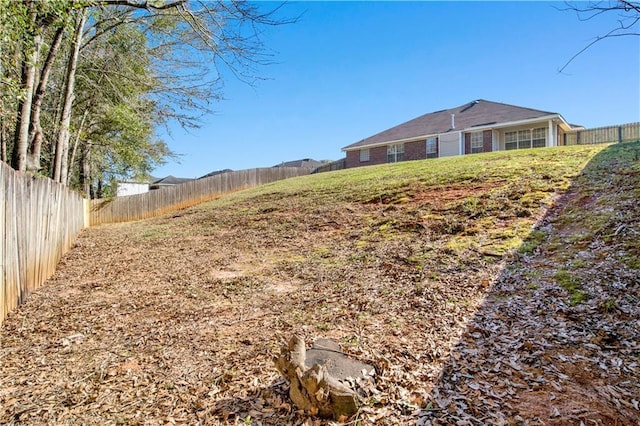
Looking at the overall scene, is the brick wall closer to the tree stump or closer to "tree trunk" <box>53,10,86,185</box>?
"tree trunk" <box>53,10,86,185</box>

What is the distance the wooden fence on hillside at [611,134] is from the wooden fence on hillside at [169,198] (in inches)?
673

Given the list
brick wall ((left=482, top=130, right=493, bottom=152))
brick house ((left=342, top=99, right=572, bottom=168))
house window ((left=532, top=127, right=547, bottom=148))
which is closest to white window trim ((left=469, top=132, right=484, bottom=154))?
brick house ((left=342, top=99, right=572, bottom=168))

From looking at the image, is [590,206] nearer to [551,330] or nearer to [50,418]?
[551,330]

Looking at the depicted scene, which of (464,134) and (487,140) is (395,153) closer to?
(464,134)

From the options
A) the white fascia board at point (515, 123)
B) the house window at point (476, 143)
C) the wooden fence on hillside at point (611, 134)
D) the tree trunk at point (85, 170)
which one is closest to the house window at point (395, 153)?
the white fascia board at point (515, 123)

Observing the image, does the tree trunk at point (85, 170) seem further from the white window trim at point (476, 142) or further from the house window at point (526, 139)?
the house window at point (526, 139)

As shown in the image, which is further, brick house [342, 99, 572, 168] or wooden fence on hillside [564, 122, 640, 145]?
brick house [342, 99, 572, 168]

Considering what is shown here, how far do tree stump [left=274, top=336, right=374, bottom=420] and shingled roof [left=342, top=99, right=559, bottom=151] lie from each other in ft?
62.6

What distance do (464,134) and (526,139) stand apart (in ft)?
10.1

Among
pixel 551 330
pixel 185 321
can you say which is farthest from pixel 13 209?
pixel 551 330

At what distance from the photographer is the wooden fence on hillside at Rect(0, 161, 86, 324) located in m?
3.61

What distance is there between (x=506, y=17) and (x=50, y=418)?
980cm

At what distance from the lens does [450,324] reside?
3.06 meters

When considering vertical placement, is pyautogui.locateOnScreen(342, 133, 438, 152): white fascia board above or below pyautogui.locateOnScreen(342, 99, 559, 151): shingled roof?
below
